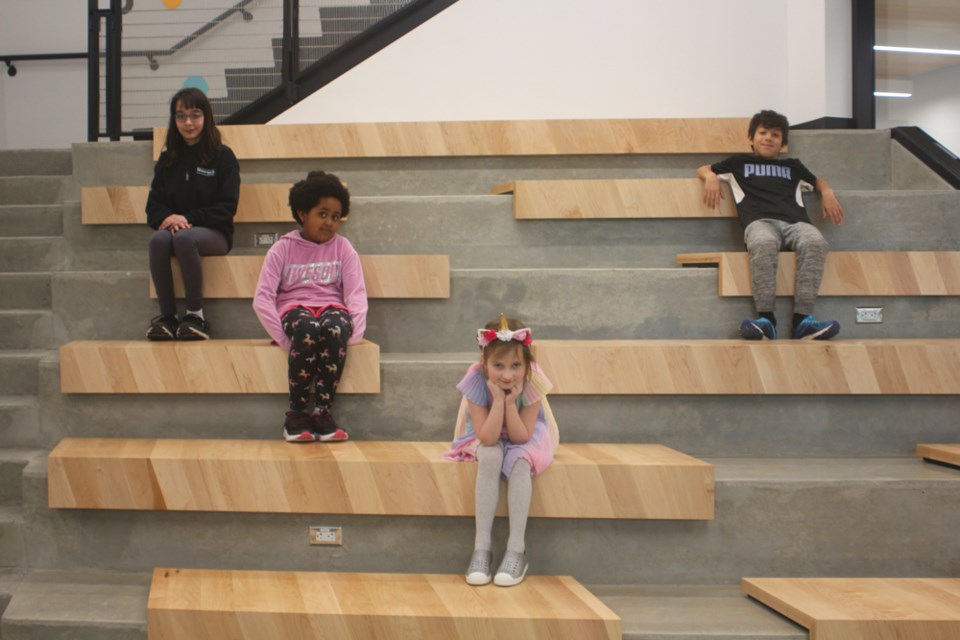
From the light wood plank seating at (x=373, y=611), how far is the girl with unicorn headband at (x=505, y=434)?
0.09 meters

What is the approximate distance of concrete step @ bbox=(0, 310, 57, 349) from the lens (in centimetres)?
307

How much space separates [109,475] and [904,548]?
7.15 feet

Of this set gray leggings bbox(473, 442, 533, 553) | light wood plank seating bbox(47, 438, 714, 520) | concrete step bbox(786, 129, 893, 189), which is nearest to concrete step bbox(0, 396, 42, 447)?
light wood plank seating bbox(47, 438, 714, 520)

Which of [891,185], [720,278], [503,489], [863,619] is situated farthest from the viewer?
[891,185]

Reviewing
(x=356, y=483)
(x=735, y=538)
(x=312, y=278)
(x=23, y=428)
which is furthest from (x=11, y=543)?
(x=735, y=538)

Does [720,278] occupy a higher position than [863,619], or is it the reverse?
[720,278]

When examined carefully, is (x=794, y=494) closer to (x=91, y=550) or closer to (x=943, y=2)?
(x=91, y=550)

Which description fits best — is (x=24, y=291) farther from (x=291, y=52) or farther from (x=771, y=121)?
(x=771, y=121)

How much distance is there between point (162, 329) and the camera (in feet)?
9.61

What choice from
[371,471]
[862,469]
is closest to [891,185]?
[862,469]

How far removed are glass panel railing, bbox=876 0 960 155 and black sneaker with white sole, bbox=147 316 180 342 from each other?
3104 mm

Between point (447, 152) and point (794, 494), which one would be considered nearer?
point (794, 494)

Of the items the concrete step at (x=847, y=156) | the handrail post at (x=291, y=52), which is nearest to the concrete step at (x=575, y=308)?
the concrete step at (x=847, y=156)

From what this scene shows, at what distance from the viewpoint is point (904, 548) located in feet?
8.03
